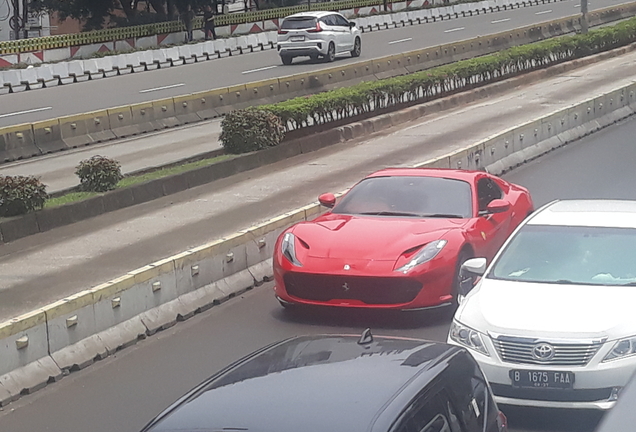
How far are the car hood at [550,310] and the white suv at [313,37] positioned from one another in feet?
101

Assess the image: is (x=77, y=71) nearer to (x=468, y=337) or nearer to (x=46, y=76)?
(x=46, y=76)

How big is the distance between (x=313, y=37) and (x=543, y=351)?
3178 cm

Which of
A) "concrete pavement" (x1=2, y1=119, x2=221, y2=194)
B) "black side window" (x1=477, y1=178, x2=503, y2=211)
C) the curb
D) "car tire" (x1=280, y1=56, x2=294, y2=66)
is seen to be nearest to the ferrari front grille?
"black side window" (x1=477, y1=178, x2=503, y2=211)

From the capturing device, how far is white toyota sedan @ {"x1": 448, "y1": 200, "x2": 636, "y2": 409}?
6871 mm

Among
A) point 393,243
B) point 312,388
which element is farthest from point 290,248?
point 312,388

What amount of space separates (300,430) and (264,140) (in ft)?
59.5

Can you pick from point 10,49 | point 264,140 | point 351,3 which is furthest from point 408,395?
point 351,3

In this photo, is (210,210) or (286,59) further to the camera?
(286,59)

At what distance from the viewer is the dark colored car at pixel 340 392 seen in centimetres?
379

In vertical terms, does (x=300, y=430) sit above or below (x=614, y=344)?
above

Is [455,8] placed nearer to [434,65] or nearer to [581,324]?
[434,65]

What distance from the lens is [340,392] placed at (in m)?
3.98

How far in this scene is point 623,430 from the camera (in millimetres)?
2484

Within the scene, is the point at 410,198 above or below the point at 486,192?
above
